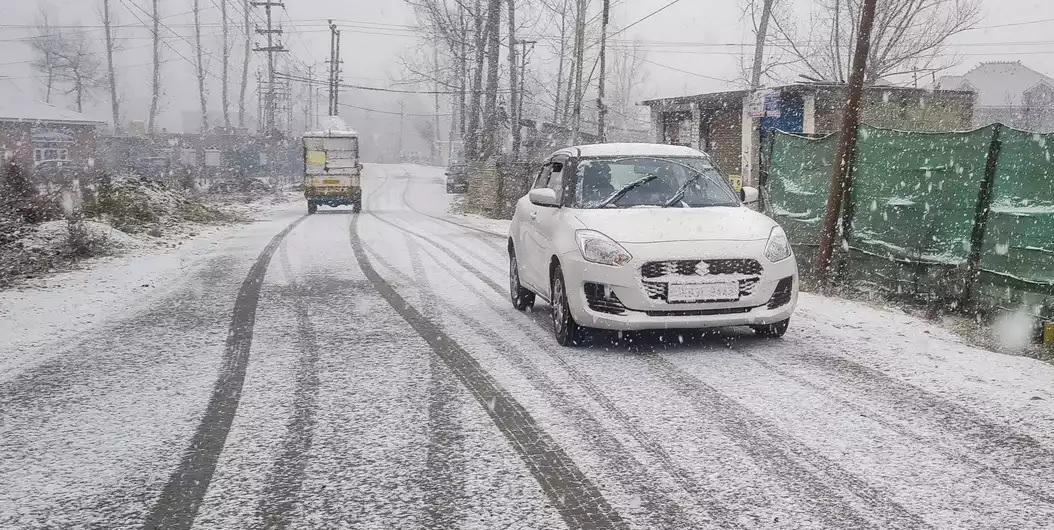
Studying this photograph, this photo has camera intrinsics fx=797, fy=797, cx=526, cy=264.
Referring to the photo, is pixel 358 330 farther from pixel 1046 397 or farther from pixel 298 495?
pixel 1046 397

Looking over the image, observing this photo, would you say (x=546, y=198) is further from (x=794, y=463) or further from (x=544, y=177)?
(x=794, y=463)

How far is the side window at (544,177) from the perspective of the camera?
26.7ft

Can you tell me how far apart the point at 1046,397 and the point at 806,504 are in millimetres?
2648

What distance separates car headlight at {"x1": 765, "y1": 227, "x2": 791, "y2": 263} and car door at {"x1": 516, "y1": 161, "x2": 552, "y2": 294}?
194 centimetres

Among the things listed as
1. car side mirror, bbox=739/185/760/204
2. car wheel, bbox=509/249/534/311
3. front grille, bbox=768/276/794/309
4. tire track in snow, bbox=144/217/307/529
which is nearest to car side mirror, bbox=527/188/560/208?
car wheel, bbox=509/249/534/311

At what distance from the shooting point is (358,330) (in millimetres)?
7148

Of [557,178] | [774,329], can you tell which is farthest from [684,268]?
[557,178]

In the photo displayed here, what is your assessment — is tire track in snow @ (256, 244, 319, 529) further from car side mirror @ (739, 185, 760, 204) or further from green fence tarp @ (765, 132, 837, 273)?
green fence tarp @ (765, 132, 837, 273)

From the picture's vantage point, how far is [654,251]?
596 centimetres

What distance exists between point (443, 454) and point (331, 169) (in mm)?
27181

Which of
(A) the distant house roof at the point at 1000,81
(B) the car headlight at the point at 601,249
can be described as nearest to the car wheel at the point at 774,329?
Result: (B) the car headlight at the point at 601,249

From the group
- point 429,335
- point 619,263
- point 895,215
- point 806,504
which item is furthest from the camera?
point 895,215

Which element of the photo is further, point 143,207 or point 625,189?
point 143,207

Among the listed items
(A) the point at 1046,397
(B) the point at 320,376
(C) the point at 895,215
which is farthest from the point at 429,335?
(C) the point at 895,215
